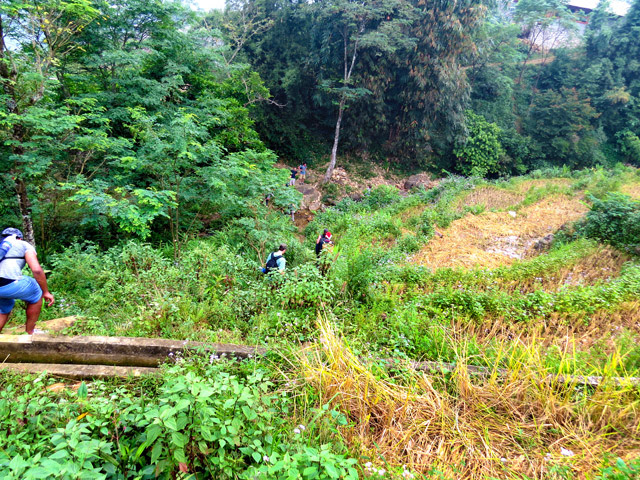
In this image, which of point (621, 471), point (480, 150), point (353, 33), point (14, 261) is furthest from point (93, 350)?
point (480, 150)

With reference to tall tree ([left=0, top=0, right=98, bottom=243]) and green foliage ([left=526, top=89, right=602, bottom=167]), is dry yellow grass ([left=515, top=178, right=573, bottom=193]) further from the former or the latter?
tall tree ([left=0, top=0, right=98, bottom=243])

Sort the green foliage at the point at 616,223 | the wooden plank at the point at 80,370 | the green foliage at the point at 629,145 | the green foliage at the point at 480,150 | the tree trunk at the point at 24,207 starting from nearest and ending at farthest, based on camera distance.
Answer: the wooden plank at the point at 80,370 < the tree trunk at the point at 24,207 < the green foliage at the point at 616,223 < the green foliage at the point at 480,150 < the green foliage at the point at 629,145

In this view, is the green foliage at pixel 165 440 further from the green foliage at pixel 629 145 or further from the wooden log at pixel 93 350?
the green foliage at pixel 629 145

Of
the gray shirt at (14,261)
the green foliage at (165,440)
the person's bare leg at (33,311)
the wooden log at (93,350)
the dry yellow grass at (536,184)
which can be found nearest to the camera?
the green foliage at (165,440)

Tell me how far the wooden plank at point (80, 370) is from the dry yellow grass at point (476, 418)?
142 cm

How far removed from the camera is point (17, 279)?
319 cm

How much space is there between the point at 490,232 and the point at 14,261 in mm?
9881

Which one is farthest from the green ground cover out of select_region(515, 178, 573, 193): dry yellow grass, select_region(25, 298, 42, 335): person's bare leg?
select_region(515, 178, 573, 193): dry yellow grass

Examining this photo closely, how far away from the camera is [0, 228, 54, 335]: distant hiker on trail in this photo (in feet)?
10.2

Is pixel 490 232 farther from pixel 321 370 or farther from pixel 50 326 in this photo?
pixel 50 326

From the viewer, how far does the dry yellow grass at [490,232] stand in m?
6.86

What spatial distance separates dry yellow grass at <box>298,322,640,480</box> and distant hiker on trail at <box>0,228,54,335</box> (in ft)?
9.85

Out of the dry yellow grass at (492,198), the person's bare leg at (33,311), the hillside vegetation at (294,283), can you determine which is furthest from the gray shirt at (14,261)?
the dry yellow grass at (492,198)

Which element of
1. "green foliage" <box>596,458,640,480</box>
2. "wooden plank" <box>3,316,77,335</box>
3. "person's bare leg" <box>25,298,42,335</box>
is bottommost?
"wooden plank" <box>3,316,77,335</box>
